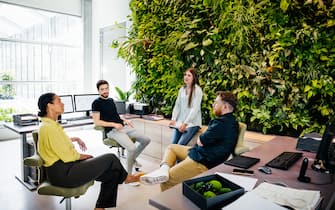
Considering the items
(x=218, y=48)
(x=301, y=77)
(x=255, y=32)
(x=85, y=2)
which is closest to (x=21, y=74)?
(x=85, y=2)

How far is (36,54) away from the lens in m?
6.43

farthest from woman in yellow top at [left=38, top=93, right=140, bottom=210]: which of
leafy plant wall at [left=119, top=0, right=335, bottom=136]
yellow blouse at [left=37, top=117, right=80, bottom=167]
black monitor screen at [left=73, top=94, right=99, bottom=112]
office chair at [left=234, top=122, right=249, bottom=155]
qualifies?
leafy plant wall at [left=119, top=0, right=335, bottom=136]

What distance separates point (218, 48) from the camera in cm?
394

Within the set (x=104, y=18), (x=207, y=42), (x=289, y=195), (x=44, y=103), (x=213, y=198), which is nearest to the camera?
(x=213, y=198)

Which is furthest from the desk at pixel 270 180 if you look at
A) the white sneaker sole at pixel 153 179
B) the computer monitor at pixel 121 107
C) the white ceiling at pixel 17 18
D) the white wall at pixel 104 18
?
the white ceiling at pixel 17 18

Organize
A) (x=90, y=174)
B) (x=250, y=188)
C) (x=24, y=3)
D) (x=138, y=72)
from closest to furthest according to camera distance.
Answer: (x=250, y=188) → (x=90, y=174) → (x=138, y=72) → (x=24, y=3)

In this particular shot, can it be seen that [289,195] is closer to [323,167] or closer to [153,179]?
[323,167]

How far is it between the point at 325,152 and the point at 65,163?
2020 mm

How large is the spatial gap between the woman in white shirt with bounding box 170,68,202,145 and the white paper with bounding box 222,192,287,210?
227cm

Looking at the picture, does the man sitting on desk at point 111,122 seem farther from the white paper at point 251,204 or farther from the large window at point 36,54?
the large window at point 36,54

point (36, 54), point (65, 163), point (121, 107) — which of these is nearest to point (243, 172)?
point (65, 163)

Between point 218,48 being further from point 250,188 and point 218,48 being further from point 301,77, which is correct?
point 250,188

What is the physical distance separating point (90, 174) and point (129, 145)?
1278 mm

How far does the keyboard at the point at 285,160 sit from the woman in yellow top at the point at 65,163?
1.40m
